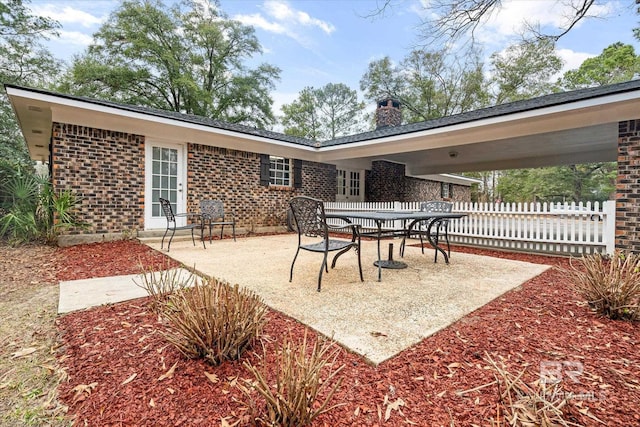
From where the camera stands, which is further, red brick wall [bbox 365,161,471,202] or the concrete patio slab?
red brick wall [bbox 365,161,471,202]

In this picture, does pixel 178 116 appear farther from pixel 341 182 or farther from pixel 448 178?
pixel 448 178

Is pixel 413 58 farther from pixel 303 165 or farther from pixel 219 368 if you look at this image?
pixel 219 368

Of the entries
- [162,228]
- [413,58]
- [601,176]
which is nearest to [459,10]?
[162,228]

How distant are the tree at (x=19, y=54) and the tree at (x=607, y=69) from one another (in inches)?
1076

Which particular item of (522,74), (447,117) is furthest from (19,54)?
(522,74)

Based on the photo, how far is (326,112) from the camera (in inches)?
982

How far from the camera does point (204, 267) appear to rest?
387 cm

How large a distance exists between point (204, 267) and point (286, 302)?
6.06 feet

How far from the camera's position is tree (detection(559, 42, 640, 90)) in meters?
15.1

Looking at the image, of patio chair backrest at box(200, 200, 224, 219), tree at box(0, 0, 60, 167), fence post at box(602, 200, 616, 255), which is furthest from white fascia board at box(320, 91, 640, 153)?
tree at box(0, 0, 60, 167)

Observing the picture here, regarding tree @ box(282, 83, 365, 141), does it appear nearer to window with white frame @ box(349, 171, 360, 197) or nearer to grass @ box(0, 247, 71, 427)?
window with white frame @ box(349, 171, 360, 197)

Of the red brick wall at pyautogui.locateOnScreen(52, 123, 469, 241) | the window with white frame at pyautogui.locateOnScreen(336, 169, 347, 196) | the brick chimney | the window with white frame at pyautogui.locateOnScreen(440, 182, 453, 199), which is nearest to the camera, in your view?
the red brick wall at pyautogui.locateOnScreen(52, 123, 469, 241)

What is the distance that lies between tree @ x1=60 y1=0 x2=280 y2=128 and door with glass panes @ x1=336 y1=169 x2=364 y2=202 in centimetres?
1052

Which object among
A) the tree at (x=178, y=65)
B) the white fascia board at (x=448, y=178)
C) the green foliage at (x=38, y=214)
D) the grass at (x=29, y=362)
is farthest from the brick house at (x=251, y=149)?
the tree at (x=178, y=65)
